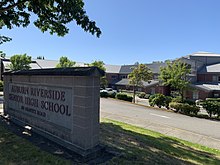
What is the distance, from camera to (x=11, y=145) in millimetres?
5020

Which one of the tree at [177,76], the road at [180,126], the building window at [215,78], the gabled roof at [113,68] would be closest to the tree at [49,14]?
the road at [180,126]

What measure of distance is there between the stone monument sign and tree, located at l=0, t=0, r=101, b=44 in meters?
3.13

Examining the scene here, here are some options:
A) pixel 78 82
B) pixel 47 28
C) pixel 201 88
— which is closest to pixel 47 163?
pixel 78 82

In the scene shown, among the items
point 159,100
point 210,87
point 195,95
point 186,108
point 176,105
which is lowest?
point 195,95

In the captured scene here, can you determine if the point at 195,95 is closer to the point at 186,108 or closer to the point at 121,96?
the point at 121,96

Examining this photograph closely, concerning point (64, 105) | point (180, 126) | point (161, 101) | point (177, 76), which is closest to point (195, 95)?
point (177, 76)

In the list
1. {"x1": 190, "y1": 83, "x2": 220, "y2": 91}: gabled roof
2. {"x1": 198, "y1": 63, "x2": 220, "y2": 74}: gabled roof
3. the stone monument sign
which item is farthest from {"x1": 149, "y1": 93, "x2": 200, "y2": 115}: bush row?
{"x1": 198, "y1": 63, "x2": 220, "y2": 74}: gabled roof

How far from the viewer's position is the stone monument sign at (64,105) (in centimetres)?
467

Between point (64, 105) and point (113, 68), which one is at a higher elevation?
point (113, 68)

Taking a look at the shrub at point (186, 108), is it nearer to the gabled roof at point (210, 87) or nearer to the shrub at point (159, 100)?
the shrub at point (159, 100)

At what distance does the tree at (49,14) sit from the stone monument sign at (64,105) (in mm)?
3126


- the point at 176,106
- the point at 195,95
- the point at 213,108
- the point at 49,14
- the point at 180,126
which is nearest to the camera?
the point at 49,14

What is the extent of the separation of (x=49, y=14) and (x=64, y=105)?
5817 mm

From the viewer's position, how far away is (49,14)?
9.10 meters
